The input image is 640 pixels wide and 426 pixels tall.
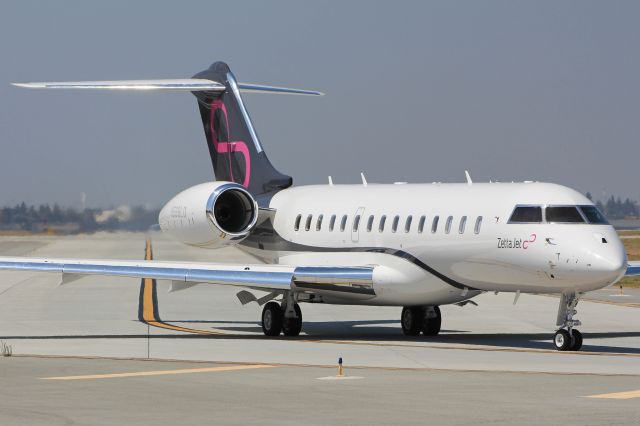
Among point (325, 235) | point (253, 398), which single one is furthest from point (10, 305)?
point (253, 398)

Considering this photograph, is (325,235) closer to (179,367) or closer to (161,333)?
(161,333)

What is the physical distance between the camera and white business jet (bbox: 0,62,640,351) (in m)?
24.6

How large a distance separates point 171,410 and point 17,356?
25.9ft

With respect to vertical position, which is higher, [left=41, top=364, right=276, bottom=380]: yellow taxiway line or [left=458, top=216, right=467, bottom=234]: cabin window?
[left=458, top=216, right=467, bottom=234]: cabin window

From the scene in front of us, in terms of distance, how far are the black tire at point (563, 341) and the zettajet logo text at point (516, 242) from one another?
1658 millimetres

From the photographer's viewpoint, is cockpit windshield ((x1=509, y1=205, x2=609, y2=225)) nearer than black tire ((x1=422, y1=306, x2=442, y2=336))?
Yes

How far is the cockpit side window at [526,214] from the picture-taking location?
24908 millimetres

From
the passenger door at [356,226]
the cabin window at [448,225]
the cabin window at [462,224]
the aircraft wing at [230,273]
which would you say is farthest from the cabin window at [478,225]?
the passenger door at [356,226]

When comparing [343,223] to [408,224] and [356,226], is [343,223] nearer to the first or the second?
[356,226]

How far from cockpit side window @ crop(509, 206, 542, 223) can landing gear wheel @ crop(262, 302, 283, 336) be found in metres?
5.98

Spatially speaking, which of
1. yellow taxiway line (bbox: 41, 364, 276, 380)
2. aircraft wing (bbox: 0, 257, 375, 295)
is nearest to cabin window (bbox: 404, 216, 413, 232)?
aircraft wing (bbox: 0, 257, 375, 295)

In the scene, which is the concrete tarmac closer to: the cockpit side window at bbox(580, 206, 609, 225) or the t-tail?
the cockpit side window at bbox(580, 206, 609, 225)

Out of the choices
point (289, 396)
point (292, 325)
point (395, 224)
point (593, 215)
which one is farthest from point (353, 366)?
point (292, 325)

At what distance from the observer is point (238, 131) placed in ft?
110
